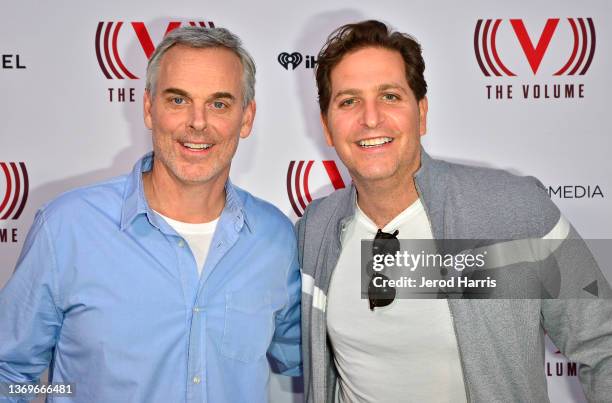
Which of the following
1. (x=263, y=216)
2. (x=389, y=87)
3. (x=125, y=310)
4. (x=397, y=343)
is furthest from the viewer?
(x=263, y=216)

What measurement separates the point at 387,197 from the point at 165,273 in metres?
0.76

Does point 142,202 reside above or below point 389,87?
below

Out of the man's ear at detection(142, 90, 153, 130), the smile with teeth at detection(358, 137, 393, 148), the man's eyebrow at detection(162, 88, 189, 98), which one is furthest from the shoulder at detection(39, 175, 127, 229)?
the smile with teeth at detection(358, 137, 393, 148)

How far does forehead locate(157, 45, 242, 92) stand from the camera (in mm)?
1926

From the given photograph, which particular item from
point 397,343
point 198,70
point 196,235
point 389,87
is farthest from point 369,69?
point 397,343

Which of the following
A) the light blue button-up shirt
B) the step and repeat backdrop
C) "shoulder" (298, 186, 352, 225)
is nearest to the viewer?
the light blue button-up shirt

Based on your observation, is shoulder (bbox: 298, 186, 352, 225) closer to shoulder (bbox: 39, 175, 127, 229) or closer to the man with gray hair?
the man with gray hair

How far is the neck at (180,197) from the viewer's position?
6.40ft

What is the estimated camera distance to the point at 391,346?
6.26 ft

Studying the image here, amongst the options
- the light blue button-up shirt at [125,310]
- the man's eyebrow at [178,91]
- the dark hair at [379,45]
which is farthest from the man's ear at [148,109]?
the dark hair at [379,45]

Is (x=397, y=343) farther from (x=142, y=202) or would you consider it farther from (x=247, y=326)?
(x=142, y=202)

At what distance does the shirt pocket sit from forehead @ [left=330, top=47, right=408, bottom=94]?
2.50ft

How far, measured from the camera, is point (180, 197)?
195 centimetres

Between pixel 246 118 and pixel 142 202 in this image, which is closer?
pixel 142 202
